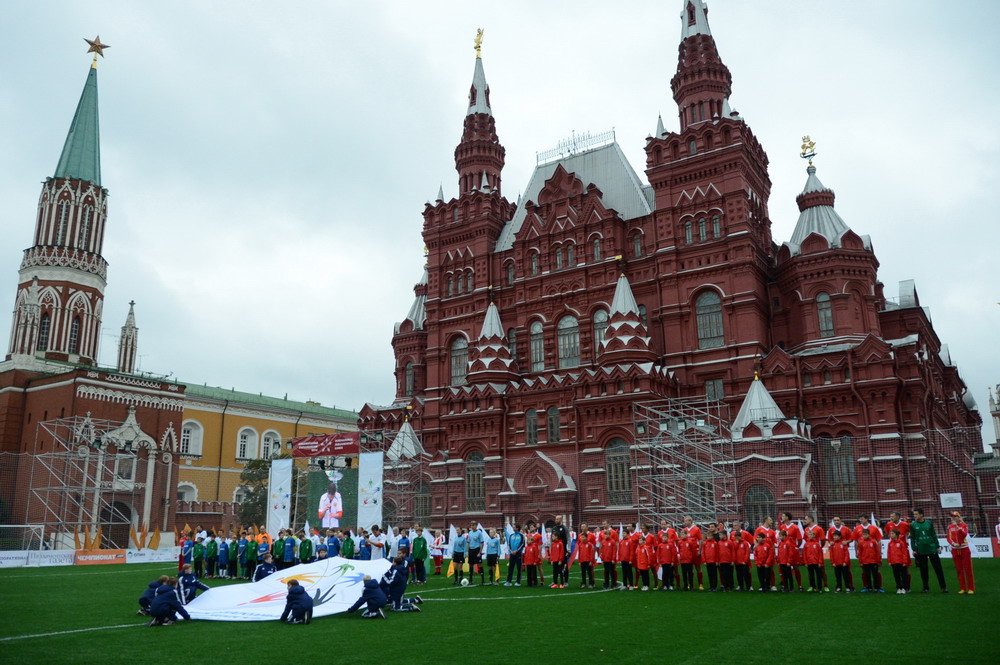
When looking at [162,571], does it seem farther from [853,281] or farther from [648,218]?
[853,281]

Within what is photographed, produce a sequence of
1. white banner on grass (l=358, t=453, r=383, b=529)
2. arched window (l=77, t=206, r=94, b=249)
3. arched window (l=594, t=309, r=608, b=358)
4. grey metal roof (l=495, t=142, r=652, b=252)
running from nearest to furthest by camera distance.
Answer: white banner on grass (l=358, t=453, r=383, b=529) < arched window (l=594, t=309, r=608, b=358) < grey metal roof (l=495, t=142, r=652, b=252) < arched window (l=77, t=206, r=94, b=249)

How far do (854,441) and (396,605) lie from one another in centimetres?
2483

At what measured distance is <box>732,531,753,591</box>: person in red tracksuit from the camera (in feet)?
59.5

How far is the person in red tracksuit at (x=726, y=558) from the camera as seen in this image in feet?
60.1

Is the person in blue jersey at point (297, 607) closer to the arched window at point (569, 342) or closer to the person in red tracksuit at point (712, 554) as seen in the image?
the person in red tracksuit at point (712, 554)

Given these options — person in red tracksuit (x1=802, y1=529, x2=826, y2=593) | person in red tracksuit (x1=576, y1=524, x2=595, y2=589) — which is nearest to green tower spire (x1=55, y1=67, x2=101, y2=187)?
person in red tracksuit (x1=576, y1=524, x2=595, y2=589)

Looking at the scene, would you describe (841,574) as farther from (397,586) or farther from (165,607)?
(165,607)

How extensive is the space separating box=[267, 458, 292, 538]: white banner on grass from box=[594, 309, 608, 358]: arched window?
17258mm

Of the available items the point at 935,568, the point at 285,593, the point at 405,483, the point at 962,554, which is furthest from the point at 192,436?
the point at 962,554

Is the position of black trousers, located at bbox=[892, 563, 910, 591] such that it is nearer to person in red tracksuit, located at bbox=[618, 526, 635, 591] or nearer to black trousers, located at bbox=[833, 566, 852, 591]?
black trousers, located at bbox=[833, 566, 852, 591]

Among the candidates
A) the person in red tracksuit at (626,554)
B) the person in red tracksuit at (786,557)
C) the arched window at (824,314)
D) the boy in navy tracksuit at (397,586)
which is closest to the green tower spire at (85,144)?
the arched window at (824,314)

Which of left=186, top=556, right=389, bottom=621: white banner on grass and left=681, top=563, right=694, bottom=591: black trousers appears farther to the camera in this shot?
left=681, top=563, right=694, bottom=591: black trousers

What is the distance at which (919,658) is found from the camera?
9539mm

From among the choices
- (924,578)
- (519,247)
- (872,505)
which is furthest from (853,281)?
(924,578)
